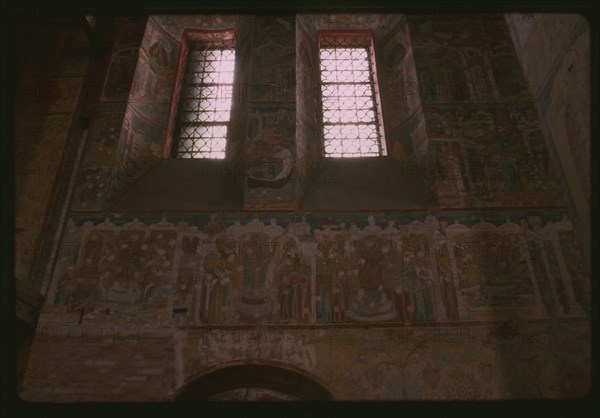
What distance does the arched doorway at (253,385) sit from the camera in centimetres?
564

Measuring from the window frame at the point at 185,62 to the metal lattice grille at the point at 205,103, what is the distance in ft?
0.20

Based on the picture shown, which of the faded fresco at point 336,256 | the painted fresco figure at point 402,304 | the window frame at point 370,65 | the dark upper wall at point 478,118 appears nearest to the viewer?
the faded fresco at point 336,256

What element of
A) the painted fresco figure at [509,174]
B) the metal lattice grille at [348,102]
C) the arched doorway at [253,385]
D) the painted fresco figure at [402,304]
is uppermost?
the metal lattice grille at [348,102]

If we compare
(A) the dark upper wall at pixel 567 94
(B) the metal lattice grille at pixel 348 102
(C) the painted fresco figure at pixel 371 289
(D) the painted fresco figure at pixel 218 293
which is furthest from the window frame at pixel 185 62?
(A) the dark upper wall at pixel 567 94

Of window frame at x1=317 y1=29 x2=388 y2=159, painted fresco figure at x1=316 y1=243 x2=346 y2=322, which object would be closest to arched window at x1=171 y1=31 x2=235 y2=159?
window frame at x1=317 y1=29 x2=388 y2=159

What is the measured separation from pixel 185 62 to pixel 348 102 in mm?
3020

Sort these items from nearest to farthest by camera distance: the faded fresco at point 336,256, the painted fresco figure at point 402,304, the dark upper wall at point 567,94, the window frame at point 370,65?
1. the faded fresco at point 336,256
2. the painted fresco figure at point 402,304
3. the dark upper wall at point 567,94
4. the window frame at point 370,65

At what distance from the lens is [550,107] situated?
23.4 feet

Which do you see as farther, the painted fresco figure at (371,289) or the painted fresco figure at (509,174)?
the painted fresco figure at (509,174)

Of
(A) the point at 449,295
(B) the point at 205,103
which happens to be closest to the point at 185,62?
(B) the point at 205,103

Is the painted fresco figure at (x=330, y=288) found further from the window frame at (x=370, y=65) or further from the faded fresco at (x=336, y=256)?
the window frame at (x=370, y=65)

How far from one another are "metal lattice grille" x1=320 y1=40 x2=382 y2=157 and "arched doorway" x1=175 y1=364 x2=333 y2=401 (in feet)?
11.9

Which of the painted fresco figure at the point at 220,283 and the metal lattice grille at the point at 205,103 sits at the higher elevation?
the metal lattice grille at the point at 205,103

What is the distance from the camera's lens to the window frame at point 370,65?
324 inches
